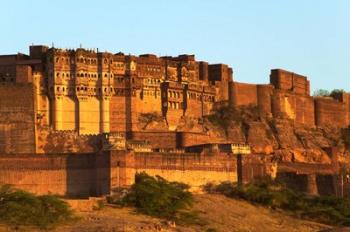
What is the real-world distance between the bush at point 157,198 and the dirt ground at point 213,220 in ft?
2.57

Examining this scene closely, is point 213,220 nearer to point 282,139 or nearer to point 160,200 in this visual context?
point 160,200

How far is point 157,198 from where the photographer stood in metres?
61.5

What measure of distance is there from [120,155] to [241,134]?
74.1ft

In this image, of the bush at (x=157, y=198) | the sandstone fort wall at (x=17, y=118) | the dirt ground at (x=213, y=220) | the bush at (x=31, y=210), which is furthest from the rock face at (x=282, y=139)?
the bush at (x=31, y=210)

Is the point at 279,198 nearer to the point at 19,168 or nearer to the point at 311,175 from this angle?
the point at 311,175

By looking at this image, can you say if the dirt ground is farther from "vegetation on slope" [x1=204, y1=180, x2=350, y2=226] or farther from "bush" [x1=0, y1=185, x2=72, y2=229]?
"vegetation on slope" [x1=204, y1=180, x2=350, y2=226]

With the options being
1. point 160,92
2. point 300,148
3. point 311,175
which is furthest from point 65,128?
point 300,148

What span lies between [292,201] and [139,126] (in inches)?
547

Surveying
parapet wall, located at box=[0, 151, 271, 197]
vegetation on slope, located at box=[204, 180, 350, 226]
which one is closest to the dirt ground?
vegetation on slope, located at box=[204, 180, 350, 226]

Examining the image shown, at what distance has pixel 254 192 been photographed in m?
67.9

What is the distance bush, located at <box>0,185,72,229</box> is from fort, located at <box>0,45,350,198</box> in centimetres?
714

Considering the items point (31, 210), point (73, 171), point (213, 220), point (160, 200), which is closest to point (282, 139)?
point (73, 171)

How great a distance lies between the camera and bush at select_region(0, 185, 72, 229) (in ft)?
177

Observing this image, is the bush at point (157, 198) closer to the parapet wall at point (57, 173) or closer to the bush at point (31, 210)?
the parapet wall at point (57, 173)
